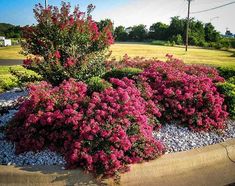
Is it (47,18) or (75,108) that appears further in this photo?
(47,18)

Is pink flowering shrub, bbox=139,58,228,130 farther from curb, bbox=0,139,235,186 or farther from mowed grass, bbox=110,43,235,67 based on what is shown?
mowed grass, bbox=110,43,235,67

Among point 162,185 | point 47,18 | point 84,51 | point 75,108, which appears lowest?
point 162,185

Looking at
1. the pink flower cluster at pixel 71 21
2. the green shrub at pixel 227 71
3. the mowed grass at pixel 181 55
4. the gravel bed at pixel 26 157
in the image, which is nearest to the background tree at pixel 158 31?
the mowed grass at pixel 181 55

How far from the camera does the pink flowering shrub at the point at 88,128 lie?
5738 millimetres

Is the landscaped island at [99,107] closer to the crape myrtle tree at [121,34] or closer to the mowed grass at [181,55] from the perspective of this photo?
the mowed grass at [181,55]

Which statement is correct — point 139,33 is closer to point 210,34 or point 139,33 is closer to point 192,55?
point 210,34

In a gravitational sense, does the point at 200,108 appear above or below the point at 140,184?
above

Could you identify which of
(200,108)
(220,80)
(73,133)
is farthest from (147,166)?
(220,80)

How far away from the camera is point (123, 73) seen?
31.7ft

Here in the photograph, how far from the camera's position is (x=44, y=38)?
31.9 ft

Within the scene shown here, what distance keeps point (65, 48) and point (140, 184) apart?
512 centimetres

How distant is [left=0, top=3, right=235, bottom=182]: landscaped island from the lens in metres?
5.93

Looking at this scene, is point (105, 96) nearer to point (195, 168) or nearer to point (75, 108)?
point (75, 108)

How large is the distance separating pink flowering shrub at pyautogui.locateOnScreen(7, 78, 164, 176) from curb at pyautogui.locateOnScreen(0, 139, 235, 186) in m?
0.18
